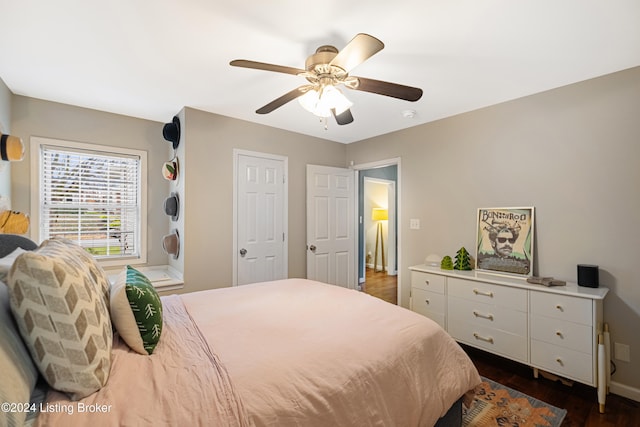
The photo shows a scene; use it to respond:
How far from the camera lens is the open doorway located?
605 cm

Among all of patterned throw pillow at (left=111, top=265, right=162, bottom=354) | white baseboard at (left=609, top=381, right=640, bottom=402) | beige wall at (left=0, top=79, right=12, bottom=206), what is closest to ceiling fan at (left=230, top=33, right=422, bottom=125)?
patterned throw pillow at (left=111, top=265, right=162, bottom=354)

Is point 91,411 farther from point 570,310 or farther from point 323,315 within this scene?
point 570,310

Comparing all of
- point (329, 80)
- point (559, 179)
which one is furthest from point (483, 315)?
point (329, 80)

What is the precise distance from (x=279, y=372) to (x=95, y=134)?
10.5 feet

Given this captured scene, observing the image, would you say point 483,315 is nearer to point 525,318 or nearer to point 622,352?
point 525,318

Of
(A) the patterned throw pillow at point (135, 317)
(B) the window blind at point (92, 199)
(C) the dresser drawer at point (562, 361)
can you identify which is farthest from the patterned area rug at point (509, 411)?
(B) the window blind at point (92, 199)

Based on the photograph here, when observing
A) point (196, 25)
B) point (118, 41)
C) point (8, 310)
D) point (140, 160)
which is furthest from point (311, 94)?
point (140, 160)

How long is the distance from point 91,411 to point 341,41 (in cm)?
207

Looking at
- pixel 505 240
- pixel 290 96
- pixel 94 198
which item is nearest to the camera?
pixel 290 96

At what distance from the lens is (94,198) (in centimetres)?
310

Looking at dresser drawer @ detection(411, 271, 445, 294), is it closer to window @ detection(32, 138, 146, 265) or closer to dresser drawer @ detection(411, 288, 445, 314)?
dresser drawer @ detection(411, 288, 445, 314)

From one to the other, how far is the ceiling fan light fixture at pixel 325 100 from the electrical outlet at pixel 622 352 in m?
2.69

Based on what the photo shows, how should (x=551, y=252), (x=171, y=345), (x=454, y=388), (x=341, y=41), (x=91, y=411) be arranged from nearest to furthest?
(x=91, y=411) → (x=171, y=345) → (x=454, y=388) → (x=341, y=41) → (x=551, y=252)

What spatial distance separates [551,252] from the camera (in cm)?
258
